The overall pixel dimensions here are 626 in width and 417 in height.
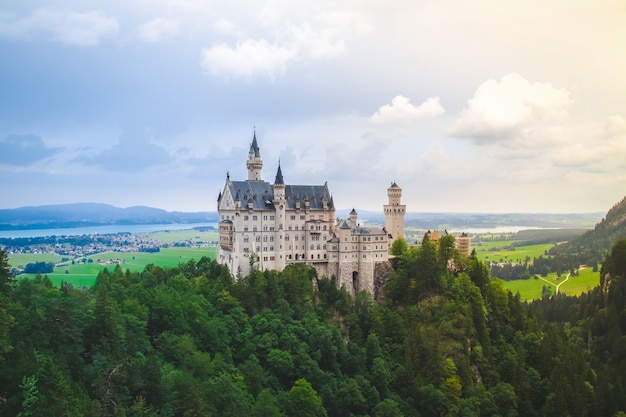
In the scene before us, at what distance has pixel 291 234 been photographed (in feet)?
324

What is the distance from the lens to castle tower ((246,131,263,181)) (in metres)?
101

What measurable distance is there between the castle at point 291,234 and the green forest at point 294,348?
3.20 meters

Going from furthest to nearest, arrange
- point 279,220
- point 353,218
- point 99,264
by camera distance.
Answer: point 99,264, point 353,218, point 279,220

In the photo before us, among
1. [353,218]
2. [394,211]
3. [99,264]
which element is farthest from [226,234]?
[99,264]

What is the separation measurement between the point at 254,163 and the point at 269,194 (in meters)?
6.25

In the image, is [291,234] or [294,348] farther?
[291,234]

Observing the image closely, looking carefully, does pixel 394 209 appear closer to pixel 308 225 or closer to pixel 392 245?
pixel 392 245

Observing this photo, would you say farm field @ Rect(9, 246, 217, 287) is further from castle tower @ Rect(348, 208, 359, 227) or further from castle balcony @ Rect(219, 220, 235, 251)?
castle tower @ Rect(348, 208, 359, 227)

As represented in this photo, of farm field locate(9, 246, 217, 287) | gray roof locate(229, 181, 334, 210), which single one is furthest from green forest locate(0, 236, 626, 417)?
farm field locate(9, 246, 217, 287)

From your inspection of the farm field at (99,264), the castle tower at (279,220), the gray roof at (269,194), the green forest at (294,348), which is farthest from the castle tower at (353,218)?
the farm field at (99,264)

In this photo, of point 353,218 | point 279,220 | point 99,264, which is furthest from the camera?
point 99,264

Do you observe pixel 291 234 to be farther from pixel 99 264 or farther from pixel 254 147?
pixel 99 264

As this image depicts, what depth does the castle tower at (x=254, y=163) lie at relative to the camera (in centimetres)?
10131

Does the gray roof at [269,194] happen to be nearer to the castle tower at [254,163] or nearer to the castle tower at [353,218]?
the castle tower at [254,163]
